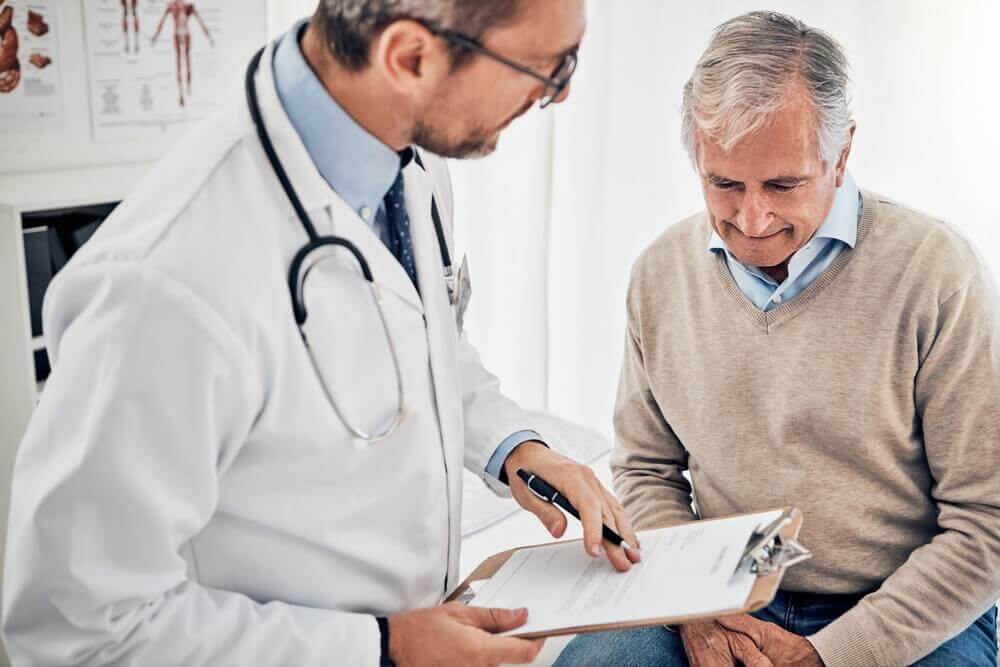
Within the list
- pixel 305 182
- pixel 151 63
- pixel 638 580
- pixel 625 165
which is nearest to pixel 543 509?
pixel 638 580

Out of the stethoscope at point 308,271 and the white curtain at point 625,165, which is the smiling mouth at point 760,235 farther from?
the white curtain at point 625,165

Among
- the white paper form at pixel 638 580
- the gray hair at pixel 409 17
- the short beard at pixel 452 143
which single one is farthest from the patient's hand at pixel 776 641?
the gray hair at pixel 409 17

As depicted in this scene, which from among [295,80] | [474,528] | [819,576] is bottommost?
[474,528]

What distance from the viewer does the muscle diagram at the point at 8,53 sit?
2.15 m

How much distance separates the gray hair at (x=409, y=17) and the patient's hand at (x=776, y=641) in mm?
841

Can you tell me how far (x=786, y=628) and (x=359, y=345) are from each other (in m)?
0.77

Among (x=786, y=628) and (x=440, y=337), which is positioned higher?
(x=440, y=337)

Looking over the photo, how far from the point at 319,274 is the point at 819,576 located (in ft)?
2.75

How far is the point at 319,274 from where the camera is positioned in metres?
1.04

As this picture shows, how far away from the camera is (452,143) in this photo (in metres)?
1.04

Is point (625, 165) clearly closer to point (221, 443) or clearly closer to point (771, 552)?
point (771, 552)

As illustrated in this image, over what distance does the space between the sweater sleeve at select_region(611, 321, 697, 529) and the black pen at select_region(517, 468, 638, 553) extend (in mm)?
306

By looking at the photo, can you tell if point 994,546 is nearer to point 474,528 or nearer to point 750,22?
point 750,22

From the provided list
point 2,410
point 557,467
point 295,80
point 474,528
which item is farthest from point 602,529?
point 2,410
